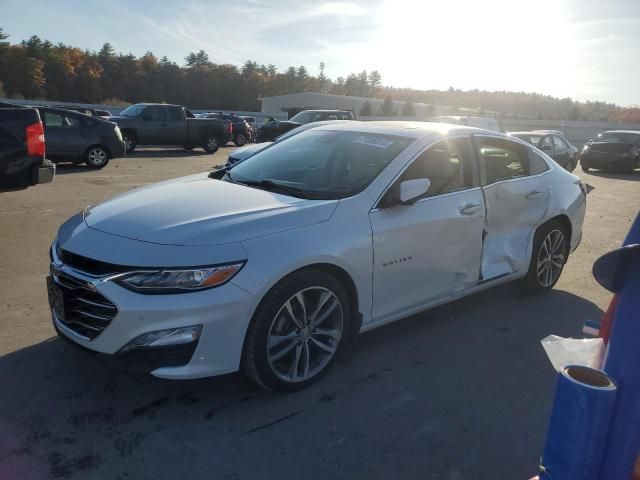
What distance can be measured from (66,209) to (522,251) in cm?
670

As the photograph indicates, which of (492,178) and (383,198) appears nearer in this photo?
(383,198)

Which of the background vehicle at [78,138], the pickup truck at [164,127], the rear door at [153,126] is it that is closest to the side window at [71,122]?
the background vehicle at [78,138]

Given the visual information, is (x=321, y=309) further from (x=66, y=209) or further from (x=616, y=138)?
(x=616, y=138)

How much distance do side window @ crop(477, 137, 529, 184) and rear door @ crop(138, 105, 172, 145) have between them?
17.2 meters

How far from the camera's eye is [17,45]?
2844 inches

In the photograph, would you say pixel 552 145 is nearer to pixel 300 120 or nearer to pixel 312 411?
pixel 300 120

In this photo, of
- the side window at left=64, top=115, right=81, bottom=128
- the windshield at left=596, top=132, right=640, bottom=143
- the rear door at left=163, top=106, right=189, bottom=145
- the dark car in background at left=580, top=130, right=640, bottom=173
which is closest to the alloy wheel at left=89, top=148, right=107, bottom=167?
the side window at left=64, top=115, right=81, bottom=128

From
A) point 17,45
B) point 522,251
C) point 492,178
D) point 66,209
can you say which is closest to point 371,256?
point 492,178

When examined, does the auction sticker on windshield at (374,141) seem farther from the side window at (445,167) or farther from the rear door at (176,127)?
the rear door at (176,127)

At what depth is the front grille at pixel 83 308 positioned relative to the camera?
2.87 metres

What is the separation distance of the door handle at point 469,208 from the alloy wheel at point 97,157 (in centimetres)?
1211

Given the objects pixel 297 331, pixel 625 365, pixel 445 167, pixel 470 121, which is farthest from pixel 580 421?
pixel 470 121

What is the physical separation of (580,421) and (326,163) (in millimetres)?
2977

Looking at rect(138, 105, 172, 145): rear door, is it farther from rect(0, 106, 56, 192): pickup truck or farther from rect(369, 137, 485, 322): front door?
rect(369, 137, 485, 322): front door
